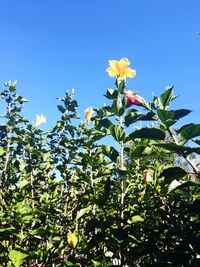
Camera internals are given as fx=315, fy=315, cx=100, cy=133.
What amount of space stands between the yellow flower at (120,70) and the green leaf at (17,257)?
1.69 m

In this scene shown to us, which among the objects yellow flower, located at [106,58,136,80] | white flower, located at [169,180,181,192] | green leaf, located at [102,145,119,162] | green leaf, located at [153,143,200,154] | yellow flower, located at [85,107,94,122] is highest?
yellow flower, located at [85,107,94,122]

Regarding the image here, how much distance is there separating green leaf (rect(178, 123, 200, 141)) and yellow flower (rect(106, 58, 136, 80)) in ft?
3.42

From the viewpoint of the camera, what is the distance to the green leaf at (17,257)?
260 centimetres

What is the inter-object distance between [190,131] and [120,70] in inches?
45.3

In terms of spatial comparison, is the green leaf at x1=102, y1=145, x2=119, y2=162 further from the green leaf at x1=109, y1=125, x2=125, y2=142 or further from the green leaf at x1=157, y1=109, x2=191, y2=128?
the green leaf at x1=157, y1=109, x2=191, y2=128

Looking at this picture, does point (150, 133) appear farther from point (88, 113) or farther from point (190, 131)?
point (88, 113)

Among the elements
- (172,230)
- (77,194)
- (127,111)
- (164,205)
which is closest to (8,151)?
(77,194)

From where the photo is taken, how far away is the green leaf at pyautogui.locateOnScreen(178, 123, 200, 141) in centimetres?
170

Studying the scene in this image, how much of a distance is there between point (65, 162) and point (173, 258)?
A: 284 cm

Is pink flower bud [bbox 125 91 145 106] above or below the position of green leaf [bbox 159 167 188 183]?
above

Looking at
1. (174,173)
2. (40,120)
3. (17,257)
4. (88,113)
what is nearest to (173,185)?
(174,173)

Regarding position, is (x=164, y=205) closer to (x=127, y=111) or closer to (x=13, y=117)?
(x=127, y=111)

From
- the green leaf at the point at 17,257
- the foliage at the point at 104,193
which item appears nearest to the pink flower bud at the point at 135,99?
the foliage at the point at 104,193

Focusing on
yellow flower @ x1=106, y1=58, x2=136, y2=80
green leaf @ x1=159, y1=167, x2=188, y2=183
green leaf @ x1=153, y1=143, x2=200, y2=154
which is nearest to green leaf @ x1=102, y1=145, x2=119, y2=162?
yellow flower @ x1=106, y1=58, x2=136, y2=80
